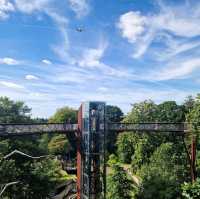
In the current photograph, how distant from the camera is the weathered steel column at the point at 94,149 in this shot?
2419cm

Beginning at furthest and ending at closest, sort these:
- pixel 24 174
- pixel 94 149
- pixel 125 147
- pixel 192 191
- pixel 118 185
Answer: pixel 125 147 < pixel 118 185 < pixel 94 149 < pixel 24 174 < pixel 192 191

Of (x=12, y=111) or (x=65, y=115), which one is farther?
(x=65, y=115)

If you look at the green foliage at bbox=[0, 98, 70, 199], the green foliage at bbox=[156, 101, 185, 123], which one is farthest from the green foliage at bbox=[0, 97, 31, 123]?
the green foliage at bbox=[156, 101, 185, 123]

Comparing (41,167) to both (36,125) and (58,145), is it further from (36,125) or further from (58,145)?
(58,145)

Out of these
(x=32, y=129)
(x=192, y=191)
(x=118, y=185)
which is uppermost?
(x=32, y=129)

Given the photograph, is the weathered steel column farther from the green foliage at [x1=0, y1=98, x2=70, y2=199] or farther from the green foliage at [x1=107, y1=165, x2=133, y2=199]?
the green foliage at [x1=0, y1=98, x2=70, y2=199]

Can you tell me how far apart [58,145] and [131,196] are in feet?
88.1

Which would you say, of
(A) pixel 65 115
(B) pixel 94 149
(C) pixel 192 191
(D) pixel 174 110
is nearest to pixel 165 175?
(B) pixel 94 149

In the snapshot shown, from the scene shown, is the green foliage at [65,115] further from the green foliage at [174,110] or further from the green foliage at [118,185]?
the green foliage at [118,185]

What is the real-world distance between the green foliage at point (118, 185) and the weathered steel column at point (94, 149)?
4.31ft

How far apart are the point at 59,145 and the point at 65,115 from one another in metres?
11.7

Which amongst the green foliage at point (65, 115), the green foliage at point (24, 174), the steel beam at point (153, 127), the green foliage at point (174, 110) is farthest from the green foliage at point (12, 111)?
the green foliage at point (174, 110)

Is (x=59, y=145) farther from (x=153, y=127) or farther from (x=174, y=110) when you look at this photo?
(x=153, y=127)

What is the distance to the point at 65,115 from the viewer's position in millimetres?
62812
